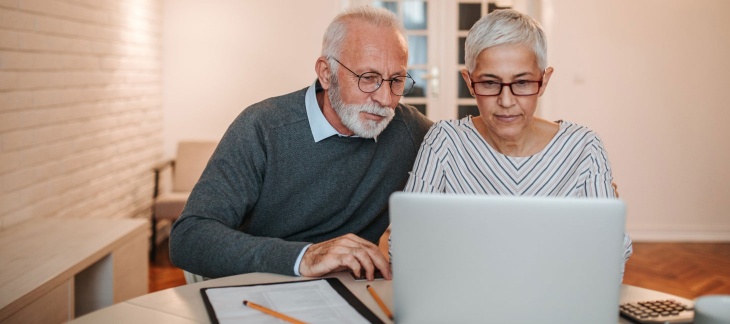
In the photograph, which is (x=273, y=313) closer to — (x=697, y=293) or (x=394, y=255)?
(x=394, y=255)

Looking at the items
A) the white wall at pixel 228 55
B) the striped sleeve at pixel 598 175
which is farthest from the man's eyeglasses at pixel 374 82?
the white wall at pixel 228 55

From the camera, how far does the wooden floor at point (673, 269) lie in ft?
13.2

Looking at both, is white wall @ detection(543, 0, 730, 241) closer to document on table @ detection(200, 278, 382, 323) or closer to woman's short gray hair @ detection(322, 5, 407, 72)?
woman's short gray hair @ detection(322, 5, 407, 72)

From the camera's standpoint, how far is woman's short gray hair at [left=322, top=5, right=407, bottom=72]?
6.53 feet

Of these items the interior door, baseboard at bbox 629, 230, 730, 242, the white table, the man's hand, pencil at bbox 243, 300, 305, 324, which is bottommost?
baseboard at bbox 629, 230, 730, 242

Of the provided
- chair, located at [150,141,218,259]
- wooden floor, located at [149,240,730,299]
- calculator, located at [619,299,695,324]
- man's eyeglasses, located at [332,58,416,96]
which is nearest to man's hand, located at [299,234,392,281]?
calculator, located at [619,299,695,324]

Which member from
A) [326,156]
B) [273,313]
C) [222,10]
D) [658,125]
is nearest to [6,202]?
[326,156]

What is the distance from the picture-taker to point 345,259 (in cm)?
144

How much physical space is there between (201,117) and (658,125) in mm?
3581

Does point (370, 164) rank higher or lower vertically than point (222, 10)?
lower

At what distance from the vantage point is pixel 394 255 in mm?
1033

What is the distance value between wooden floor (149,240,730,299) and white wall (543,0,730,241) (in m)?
0.32

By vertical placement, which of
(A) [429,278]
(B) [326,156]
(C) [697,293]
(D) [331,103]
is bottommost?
(C) [697,293]

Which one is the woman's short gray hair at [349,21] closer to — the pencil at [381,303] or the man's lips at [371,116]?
the man's lips at [371,116]
